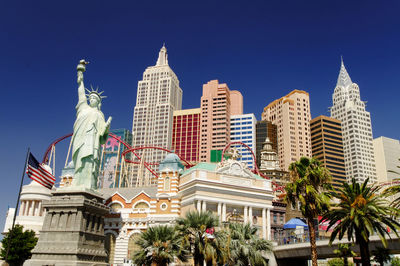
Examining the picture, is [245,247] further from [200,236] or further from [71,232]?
[71,232]

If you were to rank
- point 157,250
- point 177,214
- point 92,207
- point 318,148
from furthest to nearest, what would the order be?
point 318,148
point 177,214
point 92,207
point 157,250

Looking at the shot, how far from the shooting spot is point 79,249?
4488 cm

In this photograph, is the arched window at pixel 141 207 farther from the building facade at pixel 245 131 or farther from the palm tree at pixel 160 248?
the building facade at pixel 245 131

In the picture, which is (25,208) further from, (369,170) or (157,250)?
(369,170)

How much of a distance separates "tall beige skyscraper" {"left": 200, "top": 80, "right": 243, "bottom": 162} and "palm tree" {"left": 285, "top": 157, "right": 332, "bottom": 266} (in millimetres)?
109406

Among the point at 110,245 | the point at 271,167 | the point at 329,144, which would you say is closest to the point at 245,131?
the point at 271,167

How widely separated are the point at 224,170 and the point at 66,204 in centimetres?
2227

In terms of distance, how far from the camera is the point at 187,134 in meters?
160

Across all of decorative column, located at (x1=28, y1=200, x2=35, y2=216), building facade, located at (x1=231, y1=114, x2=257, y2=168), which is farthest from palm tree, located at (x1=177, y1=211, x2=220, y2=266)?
building facade, located at (x1=231, y1=114, x2=257, y2=168)

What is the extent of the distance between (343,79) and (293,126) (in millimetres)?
50146

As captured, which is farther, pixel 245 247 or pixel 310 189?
pixel 310 189

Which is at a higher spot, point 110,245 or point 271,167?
point 271,167

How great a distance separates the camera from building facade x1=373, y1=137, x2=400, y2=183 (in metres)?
174

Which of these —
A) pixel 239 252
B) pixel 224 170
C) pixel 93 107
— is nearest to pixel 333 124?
pixel 224 170
